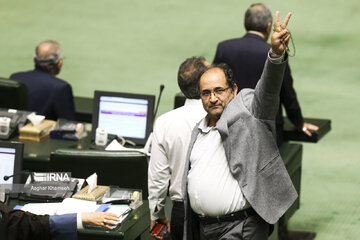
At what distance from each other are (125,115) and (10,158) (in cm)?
155

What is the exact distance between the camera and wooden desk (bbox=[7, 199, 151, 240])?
431 cm

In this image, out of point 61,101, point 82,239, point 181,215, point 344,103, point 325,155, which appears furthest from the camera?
point 344,103

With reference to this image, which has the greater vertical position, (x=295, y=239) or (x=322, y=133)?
(x=322, y=133)

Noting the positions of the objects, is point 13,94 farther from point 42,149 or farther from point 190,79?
point 190,79

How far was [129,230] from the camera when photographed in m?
4.39

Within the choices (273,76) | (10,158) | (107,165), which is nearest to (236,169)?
(273,76)

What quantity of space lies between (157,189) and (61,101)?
7.65 feet

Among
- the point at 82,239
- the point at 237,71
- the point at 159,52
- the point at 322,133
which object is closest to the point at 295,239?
the point at 322,133

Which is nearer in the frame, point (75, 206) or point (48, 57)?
point (75, 206)

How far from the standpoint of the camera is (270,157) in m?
4.01

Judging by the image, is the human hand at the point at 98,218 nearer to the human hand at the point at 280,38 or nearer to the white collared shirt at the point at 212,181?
the white collared shirt at the point at 212,181

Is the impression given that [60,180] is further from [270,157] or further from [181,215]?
[270,157]

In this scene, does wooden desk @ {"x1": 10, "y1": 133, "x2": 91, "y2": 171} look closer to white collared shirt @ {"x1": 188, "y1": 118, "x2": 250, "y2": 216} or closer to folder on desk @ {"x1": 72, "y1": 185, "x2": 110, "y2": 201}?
folder on desk @ {"x1": 72, "y1": 185, "x2": 110, "y2": 201}

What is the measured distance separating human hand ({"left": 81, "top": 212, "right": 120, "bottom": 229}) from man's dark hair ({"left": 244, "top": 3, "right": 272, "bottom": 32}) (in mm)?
2831
